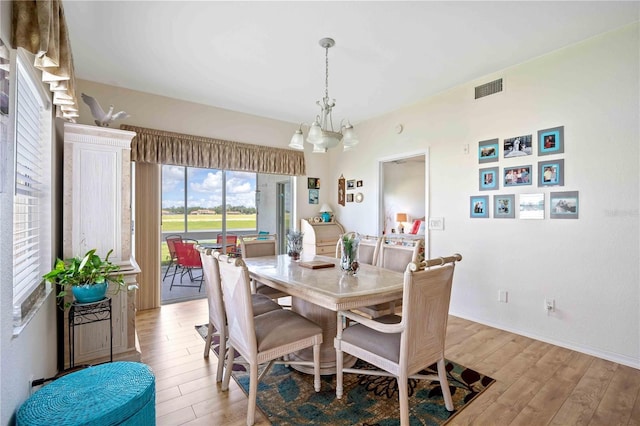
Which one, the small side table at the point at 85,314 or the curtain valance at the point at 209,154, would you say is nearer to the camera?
the small side table at the point at 85,314

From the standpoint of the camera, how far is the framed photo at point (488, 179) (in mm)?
3268

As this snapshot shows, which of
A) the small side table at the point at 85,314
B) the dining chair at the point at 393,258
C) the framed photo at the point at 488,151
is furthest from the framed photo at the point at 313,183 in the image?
the small side table at the point at 85,314

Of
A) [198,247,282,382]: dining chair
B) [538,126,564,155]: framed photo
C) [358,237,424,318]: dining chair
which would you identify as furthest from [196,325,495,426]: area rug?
[538,126,564,155]: framed photo

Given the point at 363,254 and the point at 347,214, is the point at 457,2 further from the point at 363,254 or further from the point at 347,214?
the point at 347,214

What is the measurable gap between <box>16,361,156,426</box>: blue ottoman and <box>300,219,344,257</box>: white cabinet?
3.45 meters

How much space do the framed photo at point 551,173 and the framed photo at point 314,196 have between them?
335cm

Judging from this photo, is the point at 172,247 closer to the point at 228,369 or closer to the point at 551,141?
the point at 228,369

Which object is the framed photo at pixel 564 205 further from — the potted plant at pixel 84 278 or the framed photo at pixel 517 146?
the potted plant at pixel 84 278

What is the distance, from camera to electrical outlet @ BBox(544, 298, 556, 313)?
2.85 m

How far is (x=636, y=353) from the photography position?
2408 mm

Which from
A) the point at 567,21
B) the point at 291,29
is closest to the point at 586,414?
the point at 567,21

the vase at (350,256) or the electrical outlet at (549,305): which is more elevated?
the vase at (350,256)

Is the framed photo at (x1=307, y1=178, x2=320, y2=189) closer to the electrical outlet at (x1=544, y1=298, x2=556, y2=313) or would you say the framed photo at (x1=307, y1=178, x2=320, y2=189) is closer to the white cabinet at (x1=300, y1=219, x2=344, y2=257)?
the white cabinet at (x1=300, y1=219, x2=344, y2=257)

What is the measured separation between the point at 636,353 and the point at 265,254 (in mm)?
3410
